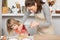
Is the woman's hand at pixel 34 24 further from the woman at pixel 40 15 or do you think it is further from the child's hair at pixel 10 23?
the child's hair at pixel 10 23

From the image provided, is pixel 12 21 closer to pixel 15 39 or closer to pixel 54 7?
pixel 15 39

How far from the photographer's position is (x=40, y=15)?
1.25m

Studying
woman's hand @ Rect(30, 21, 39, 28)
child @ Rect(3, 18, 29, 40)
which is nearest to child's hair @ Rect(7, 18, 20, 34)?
child @ Rect(3, 18, 29, 40)

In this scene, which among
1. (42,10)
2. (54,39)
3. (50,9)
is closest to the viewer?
(54,39)

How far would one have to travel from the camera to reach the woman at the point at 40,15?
3.98ft

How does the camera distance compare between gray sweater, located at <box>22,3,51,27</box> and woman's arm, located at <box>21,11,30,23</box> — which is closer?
gray sweater, located at <box>22,3,51,27</box>

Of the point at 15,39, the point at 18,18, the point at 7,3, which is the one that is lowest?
the point at 15,39

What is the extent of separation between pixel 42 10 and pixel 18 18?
241 mm

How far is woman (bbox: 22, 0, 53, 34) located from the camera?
121 centimetres

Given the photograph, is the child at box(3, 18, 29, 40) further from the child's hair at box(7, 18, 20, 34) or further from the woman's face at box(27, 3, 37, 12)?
the woman's face at box(27, 3, 37, 12)

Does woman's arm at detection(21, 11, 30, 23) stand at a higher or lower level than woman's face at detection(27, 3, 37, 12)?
lower

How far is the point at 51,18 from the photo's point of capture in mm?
1314

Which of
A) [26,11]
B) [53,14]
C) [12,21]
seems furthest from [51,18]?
[12,21]

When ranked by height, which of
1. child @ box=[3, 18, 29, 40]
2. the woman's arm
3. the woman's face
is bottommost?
child @ box=[3, 18, 29, 40]
